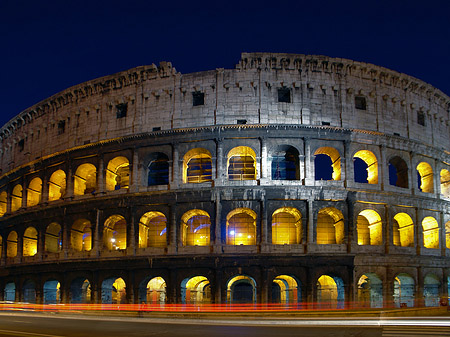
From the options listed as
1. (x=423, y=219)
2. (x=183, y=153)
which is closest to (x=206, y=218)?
(x=183, y=153)

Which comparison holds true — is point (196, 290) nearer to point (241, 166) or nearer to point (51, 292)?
point (241, 166)

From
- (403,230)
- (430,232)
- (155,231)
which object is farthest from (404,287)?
(155,231)

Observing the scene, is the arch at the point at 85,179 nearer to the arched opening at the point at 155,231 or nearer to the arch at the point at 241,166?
the arched opening at the point at 155,231

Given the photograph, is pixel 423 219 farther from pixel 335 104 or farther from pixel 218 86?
pixel 218 86

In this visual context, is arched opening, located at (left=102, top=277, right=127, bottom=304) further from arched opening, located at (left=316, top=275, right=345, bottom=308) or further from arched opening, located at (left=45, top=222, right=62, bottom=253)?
arched opening, located at (left=316, top=275, right=345, bottom=308)

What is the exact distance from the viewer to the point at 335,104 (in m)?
30.4

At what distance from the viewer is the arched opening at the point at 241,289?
28.6m

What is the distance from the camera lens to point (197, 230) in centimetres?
3059

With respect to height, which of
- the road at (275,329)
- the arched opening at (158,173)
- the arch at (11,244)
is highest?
the arched opening at (158,173)

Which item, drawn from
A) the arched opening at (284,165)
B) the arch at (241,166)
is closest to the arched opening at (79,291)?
the arch at (241,166)

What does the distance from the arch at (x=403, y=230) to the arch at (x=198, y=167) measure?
1252 cm

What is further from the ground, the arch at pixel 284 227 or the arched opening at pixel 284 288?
the arch at pixel 284 227

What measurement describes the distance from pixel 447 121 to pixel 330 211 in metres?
13.2

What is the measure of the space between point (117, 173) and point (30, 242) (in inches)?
359
